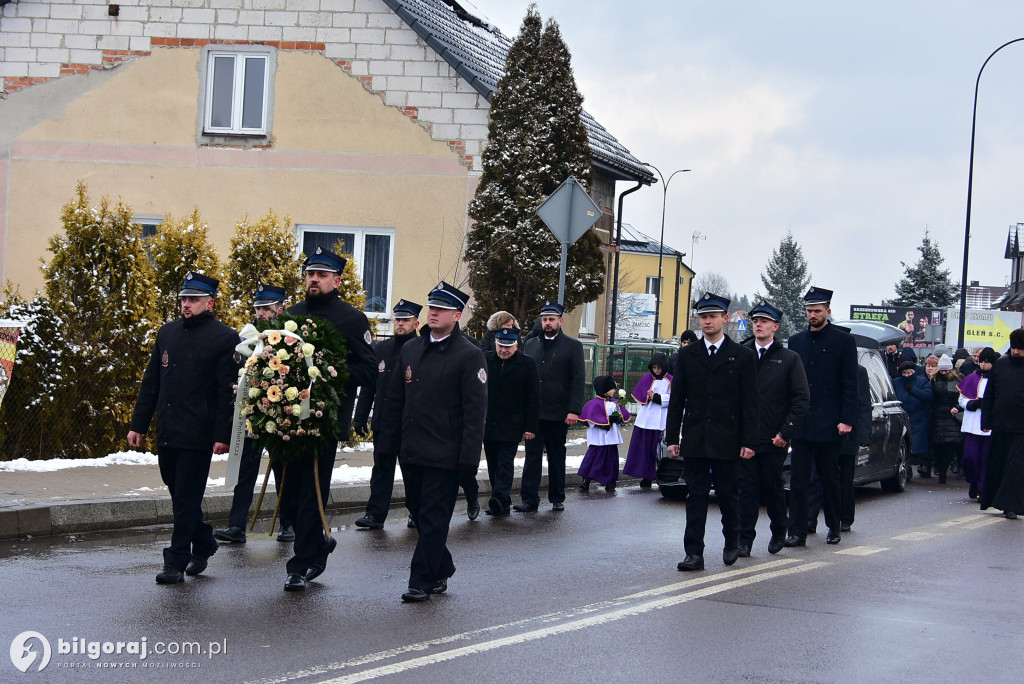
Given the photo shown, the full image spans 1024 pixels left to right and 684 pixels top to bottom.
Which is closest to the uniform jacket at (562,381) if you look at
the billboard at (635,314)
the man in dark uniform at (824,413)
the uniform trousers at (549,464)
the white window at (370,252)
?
the uniform trousers at (549,464)

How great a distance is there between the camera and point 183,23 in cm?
2195

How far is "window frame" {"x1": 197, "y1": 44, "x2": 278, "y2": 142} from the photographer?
21.9 meters

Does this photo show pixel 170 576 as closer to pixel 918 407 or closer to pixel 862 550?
pixel 862 550

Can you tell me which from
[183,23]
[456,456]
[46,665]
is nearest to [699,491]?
[456,456]

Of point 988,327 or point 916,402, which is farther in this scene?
point 988,327

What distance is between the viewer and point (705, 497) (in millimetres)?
9648

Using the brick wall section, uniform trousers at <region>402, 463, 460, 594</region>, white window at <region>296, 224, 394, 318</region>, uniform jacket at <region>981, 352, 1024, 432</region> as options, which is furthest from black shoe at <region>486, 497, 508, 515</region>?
the brick wall section

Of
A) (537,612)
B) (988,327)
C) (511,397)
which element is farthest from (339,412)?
(988,327)

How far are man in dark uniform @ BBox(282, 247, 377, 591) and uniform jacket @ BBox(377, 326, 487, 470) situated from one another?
0.55m

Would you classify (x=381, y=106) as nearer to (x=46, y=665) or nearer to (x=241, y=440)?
(x=241, y=440)

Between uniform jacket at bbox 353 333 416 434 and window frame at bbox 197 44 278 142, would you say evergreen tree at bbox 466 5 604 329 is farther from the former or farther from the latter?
uniform jacket at bbox 353 333 416 434

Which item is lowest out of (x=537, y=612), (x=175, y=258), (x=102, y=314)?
(x=537, y=612)

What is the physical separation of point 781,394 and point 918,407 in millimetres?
8668

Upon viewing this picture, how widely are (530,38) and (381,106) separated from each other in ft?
9.54
